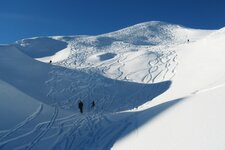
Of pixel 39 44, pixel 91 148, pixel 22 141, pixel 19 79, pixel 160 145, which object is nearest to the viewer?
pixel 160 145

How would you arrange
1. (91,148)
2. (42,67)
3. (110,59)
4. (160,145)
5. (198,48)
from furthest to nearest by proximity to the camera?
(110,59), (198,48), (42,67), (91,148), (160,145)

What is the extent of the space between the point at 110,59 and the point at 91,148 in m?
38.1

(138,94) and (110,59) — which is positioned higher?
(110,59)

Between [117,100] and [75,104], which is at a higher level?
[117,100]

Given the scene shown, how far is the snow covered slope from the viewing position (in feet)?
37.8

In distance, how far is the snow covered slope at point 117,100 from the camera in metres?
11.5

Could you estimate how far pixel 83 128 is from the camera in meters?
16.8

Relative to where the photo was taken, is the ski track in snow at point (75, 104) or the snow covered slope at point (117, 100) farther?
the ski track in snow at point (75, 104)

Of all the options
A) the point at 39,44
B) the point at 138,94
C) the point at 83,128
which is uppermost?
the point at 39,44

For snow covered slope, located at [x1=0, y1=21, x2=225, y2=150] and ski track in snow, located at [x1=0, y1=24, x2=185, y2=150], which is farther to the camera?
ski track in snow, located at [x1=0, y1=24, x2=185, y2=150]

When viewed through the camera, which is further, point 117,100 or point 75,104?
point 117,100

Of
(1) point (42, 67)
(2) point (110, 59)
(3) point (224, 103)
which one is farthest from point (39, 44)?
(3) point (224, 103)

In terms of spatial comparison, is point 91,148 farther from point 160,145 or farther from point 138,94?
point 138,94

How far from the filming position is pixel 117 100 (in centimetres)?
2920
